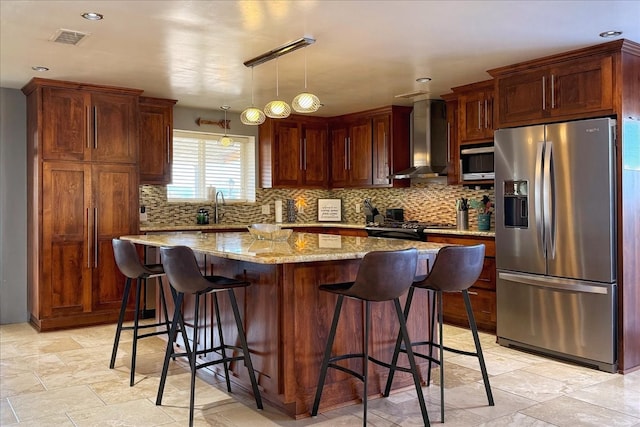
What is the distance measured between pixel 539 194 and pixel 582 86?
2.88ft

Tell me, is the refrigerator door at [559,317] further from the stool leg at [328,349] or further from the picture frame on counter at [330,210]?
the picture frame on counter at [330,210]

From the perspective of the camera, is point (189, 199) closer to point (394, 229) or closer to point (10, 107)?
point (10, 107)

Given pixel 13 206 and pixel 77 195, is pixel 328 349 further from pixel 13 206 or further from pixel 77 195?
pixel 13 206

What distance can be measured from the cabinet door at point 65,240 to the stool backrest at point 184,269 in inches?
107

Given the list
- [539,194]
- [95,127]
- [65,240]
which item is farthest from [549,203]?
[65,240]

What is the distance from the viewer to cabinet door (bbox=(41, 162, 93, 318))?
517cm

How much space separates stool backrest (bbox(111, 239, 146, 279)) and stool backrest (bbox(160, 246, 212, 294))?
0.73m

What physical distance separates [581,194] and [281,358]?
257 cm

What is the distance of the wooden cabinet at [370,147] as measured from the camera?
671 centimetres

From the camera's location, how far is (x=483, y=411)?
3135 mm

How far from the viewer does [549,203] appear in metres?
4.21

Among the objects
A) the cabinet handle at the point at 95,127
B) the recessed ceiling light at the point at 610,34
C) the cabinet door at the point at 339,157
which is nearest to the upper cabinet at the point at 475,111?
the recessed ceiling light at the point at 610,34

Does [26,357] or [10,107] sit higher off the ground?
[10,107]

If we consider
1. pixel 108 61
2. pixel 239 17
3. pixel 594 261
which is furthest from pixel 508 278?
pixel 108 61
